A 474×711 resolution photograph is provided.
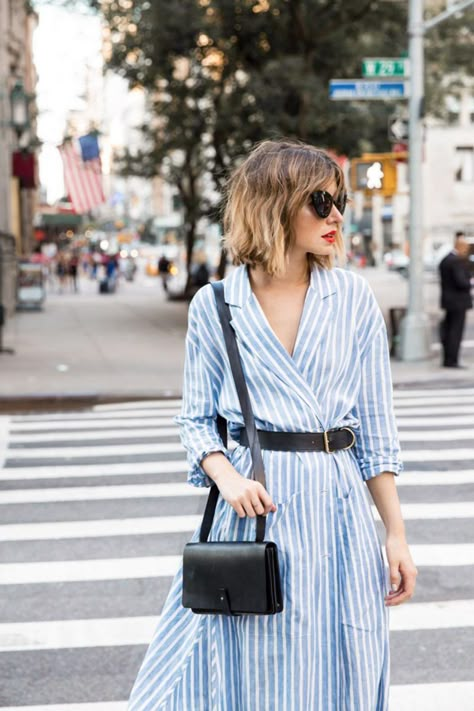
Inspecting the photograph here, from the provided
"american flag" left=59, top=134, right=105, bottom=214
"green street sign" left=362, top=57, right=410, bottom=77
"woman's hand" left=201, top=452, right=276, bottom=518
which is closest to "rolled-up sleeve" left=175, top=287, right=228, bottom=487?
"woman's hand" left=201, top=452, right=276, bottom=518

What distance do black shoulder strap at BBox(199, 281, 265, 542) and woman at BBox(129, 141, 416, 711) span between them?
0.02 m

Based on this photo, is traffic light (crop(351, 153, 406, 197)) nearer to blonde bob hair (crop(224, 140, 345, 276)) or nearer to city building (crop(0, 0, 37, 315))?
city building (crop(0, 0, 37, 315))

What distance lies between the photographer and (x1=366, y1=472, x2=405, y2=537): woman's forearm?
2848mm

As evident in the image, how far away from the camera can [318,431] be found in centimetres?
273

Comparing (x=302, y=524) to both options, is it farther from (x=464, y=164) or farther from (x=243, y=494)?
(x=464, y=164)

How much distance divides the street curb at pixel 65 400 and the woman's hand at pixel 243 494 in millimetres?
11755

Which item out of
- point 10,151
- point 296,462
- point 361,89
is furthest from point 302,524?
point 10,151

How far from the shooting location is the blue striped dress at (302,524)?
2678 millimetres

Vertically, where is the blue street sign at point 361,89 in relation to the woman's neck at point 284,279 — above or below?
above

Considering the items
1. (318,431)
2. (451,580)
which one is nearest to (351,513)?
(318,431)

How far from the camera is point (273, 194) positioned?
274cm

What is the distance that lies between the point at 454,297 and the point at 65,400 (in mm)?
5929

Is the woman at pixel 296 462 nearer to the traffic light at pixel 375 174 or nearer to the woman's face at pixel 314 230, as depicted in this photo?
the woman's face at pixel 314 230

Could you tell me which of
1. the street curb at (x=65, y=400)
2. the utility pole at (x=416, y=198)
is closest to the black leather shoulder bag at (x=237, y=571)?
the street curb at (x=65, y=400)
